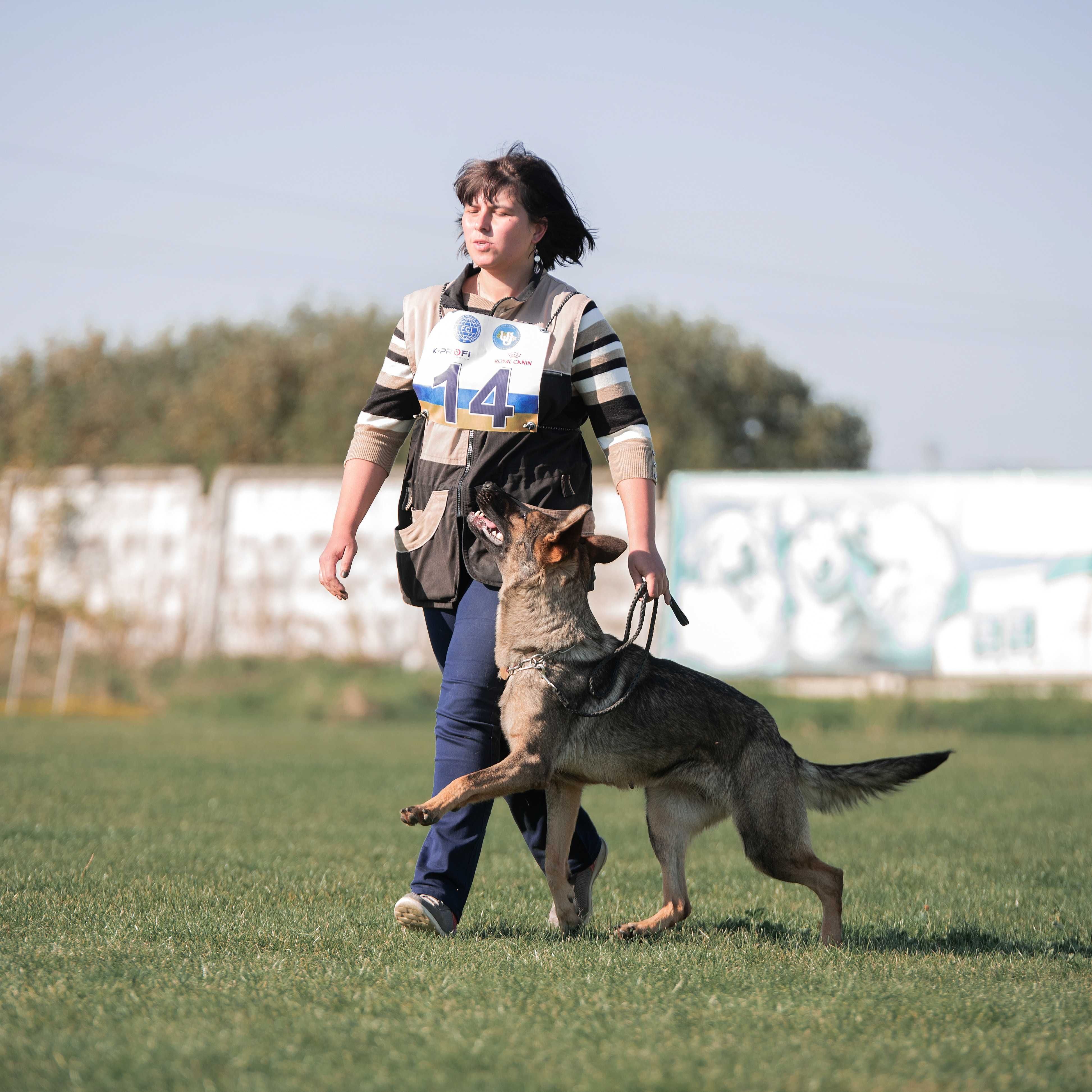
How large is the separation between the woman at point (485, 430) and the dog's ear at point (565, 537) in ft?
0.56

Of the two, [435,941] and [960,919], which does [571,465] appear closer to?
[435,941]

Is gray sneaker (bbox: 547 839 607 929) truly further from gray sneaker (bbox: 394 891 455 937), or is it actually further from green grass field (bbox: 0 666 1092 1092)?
gray sneaker (bbox: 394 891 455 937)

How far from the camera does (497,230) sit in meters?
4.74

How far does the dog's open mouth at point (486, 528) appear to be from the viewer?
465cm

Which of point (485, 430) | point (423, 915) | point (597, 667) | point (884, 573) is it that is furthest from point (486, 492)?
point (884, 573)

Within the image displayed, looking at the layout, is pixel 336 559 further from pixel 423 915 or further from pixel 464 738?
pixel 423 915

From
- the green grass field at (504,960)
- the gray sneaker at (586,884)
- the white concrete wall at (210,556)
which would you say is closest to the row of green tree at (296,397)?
the white concrete wall at (210,556)

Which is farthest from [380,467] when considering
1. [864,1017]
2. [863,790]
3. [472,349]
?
[864,1017]

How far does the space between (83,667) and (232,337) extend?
2257 centimetres

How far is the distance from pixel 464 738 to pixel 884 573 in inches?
722

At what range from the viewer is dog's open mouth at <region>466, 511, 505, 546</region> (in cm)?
465

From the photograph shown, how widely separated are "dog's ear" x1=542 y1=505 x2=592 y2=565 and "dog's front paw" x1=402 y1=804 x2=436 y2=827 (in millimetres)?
1041

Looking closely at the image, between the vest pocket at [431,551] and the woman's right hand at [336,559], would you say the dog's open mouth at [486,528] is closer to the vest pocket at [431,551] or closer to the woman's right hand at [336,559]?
the vest pocket at [431,551]

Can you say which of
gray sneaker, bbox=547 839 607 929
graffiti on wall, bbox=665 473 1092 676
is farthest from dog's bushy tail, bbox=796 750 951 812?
graffiti on wall, bbox=665 473 1092 676
